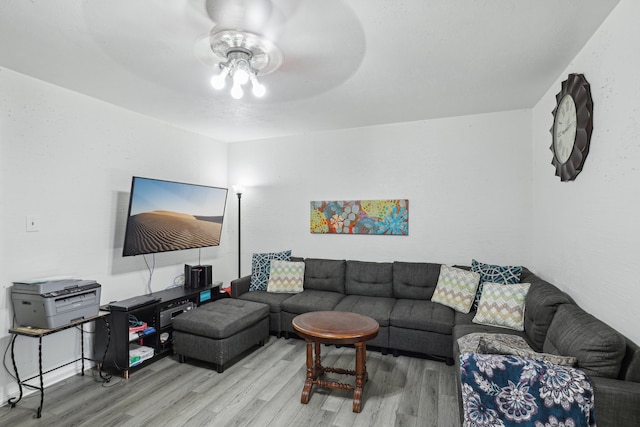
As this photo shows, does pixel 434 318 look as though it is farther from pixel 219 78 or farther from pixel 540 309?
pixel 219 78

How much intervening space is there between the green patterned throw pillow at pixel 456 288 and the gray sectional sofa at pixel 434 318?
0.07 meters

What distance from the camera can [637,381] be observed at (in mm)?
1569

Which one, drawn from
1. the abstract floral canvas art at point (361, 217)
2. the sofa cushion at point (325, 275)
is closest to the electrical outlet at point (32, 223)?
the sofa cushion at point (325, 275)

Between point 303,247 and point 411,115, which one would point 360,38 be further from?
point 303,247

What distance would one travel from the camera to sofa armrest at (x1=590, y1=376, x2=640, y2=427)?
1.45 m

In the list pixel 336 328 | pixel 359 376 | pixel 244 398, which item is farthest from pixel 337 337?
pixel 244 398

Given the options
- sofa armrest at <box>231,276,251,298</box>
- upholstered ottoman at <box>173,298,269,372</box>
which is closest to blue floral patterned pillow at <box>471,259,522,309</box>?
upholstered ottoman at <box>173,298,269,372</box>

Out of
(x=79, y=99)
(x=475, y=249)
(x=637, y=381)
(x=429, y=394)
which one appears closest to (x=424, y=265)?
(x=475, y=249)

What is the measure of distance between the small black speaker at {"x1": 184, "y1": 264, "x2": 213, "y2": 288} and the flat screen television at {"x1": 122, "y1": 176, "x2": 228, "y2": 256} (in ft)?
0.92

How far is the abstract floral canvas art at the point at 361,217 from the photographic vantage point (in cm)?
407

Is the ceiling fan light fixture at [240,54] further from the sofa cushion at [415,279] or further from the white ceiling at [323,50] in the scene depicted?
the sofa cushion at [415,279]

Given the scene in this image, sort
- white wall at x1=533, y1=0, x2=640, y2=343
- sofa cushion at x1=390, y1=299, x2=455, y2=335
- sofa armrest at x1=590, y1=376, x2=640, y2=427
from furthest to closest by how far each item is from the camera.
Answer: sofa cushion at x1=390, y1=299, x2=455, y2=335, white wall at x1=533, y1=0, x2=640, y2=343, sofa armrest at x1=590, y1=376, x2=640, y2=427

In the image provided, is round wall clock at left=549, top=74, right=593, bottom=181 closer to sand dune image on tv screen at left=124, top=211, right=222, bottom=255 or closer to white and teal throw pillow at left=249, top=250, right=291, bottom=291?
white and teal throw pillow at left=249, top=250, right=291, bottom=291

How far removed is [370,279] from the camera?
393 cm
